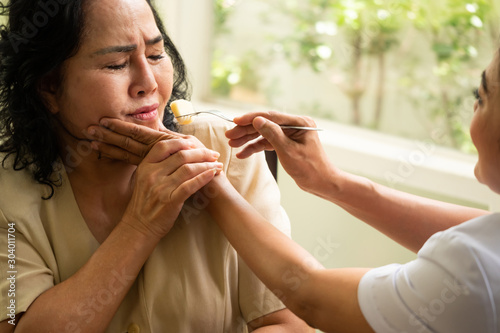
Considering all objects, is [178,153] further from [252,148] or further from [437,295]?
[437,295]

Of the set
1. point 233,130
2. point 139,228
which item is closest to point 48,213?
point 139,228

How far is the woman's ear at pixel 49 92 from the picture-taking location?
52.4 inches

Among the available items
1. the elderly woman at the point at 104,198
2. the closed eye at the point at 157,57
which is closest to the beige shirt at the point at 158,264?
Answer: the elderly woman at the point at 104,198

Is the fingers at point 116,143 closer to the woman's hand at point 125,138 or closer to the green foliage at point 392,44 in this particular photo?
the woman's hand at point 125,138

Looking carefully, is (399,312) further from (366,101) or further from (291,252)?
(366,101)

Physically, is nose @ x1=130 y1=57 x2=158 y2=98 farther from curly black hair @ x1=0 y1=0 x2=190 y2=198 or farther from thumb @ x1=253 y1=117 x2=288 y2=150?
thumb @ x1=253 y1=117 x2=288 y2=150

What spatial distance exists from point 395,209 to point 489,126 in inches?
18.9

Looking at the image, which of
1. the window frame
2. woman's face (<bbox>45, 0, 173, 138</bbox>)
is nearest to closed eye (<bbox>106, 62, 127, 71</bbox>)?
woman's face (<bbox>45, 0, 173, 138</bbox>)

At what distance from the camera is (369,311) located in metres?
0.95

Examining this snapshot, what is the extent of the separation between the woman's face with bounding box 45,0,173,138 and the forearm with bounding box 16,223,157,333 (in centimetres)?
27

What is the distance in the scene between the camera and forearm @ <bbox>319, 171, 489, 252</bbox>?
1.34m

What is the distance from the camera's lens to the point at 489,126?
36.8 inches

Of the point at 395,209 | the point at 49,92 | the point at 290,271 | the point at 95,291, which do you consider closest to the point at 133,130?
the point at 49,92

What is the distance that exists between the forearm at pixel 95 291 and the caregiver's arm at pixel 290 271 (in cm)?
20
